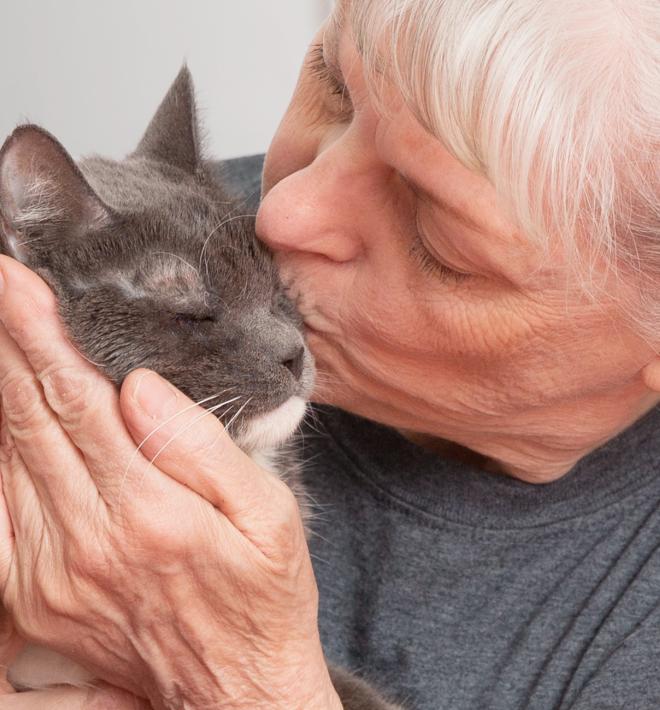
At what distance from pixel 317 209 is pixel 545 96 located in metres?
0.33

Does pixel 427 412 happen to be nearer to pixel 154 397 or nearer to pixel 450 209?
pixel 450 209

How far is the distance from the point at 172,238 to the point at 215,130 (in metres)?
1.81

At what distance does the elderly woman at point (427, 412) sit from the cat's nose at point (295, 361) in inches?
4.1

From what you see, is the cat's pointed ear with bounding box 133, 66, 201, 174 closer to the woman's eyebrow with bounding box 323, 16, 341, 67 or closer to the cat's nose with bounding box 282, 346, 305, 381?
the woman's eyebrow with bounding box 323, 16, 341, 67

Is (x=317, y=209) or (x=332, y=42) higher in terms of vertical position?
(x=332, y=42)

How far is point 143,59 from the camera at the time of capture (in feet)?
9.66

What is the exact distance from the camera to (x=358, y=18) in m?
1.24

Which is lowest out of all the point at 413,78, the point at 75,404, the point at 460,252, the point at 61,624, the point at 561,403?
the point at 61,624

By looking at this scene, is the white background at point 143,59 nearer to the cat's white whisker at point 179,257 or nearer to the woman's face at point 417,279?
the woman's face at point 417,279

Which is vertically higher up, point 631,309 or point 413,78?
point 413,78

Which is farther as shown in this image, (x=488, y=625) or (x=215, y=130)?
(x=215, y=130)

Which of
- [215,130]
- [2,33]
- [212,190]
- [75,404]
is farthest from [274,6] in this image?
[75,404]

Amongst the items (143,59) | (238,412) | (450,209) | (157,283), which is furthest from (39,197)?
(143,59)

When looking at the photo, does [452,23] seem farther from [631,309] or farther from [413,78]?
[631,309]
